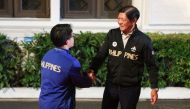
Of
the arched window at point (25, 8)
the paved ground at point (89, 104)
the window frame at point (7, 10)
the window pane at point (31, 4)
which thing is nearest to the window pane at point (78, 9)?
the arched window at point (25, 8)

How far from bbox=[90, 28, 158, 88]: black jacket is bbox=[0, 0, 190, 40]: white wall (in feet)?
11.1

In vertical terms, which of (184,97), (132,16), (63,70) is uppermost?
(132,16)

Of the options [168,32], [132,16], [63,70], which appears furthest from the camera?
[168,32]

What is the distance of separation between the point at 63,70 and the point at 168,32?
Result: 176 inches

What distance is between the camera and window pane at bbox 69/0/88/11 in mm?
8406

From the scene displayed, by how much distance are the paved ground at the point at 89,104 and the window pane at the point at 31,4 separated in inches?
71.8

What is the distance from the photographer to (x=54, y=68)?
391 centimetres

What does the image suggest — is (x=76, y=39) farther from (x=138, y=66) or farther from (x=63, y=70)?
(x=63, y=70)

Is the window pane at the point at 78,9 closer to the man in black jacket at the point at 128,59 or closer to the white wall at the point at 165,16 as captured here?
the white wall at the point at 165,16

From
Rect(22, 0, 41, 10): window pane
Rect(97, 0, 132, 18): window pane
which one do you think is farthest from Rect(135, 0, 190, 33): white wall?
Rect(22, 0, 41, 10): window pane

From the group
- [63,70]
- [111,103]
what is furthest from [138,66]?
[63,70]

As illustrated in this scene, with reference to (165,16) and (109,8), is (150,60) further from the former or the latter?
(109,8)

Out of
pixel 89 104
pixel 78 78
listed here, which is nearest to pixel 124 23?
pixel 78 78

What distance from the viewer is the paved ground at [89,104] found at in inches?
283
